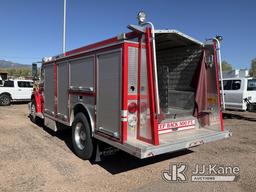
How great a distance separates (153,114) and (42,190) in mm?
2158

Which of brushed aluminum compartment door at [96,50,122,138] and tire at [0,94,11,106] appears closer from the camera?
brushed aluminum compartment door at [96,50,122,138]

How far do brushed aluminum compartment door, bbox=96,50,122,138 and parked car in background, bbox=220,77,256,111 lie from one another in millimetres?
8949

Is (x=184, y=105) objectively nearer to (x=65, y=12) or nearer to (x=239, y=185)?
(x=239, y=185)

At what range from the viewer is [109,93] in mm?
4477

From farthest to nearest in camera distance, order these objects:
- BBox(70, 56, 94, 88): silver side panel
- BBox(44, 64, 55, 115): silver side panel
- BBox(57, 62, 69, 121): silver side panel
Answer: BBox(44, 64, 55, 115): silver side panel < BBox(57, 62, 69, 121): silver side panel < BBox(70, 56, 94, 88): silver side panel

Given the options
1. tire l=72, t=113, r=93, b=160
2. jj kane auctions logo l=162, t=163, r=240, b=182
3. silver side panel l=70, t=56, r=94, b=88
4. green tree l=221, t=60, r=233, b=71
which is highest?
green tree l=221, t=60, r=233, b=71

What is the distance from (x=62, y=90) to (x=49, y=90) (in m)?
1.25

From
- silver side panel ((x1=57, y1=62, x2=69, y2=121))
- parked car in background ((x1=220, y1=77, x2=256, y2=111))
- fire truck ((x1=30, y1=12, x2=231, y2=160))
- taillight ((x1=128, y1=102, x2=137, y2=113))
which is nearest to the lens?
fire truck ((x1=30, y1=12, x2=231, y2=160))

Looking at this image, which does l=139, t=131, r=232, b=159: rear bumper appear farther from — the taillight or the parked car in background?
the parked car in background

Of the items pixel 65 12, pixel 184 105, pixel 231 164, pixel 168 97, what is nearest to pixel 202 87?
pixel 184 105

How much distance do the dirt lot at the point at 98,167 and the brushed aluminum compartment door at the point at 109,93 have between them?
2.91 ft

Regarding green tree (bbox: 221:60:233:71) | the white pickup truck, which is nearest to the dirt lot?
the white pickup truck

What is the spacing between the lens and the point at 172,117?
504 centimetres

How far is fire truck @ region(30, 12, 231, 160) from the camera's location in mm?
4066
